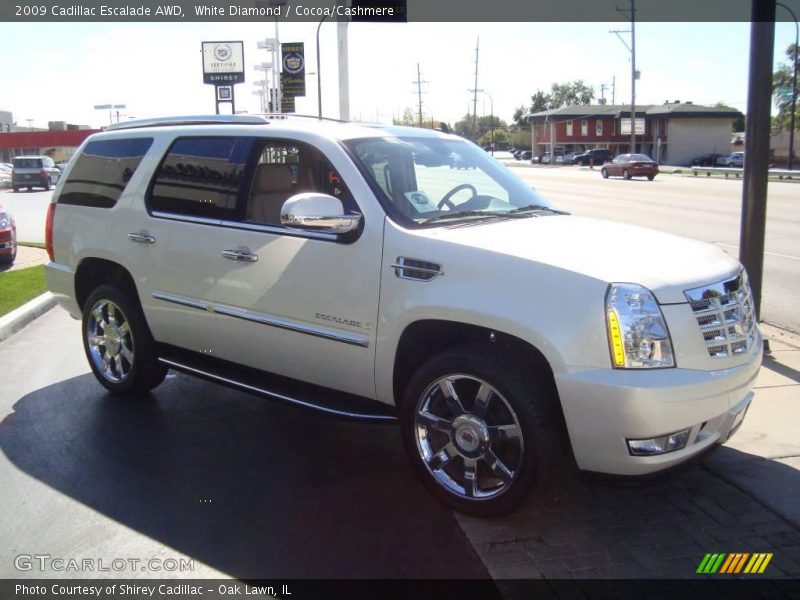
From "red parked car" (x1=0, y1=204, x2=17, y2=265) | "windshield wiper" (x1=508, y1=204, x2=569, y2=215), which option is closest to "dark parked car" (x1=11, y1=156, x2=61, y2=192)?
"red parked car" (x1=0, y1=204, x2=17, y2=265)

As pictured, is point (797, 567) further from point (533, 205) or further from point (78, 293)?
point (78, 293)

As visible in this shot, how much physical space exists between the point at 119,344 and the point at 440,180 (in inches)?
108

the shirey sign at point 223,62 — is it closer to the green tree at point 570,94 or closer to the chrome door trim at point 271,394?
the chrome door trim at point 271,394

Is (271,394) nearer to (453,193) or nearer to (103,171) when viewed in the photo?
(453,193)

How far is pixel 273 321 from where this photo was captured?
4418 millimetres

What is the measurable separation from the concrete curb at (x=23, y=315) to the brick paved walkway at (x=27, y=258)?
9.51 feet

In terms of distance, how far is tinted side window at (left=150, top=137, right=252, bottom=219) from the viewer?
4750 millimetres

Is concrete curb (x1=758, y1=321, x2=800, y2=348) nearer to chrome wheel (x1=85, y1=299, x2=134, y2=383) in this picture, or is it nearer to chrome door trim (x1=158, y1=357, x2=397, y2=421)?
chrome door trim (x1=158, y1=357, x2=397, y2=421)

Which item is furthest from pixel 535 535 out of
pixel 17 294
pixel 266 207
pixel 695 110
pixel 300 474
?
pixel 695 110

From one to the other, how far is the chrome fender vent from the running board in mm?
787

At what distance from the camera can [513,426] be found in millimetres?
3584

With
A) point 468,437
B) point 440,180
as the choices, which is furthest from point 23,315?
point 468,437

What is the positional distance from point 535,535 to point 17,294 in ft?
26.7

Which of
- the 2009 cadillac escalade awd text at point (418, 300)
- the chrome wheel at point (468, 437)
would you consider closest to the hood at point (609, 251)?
the 2009 cadillac escalade awd text at point (418, 300)
